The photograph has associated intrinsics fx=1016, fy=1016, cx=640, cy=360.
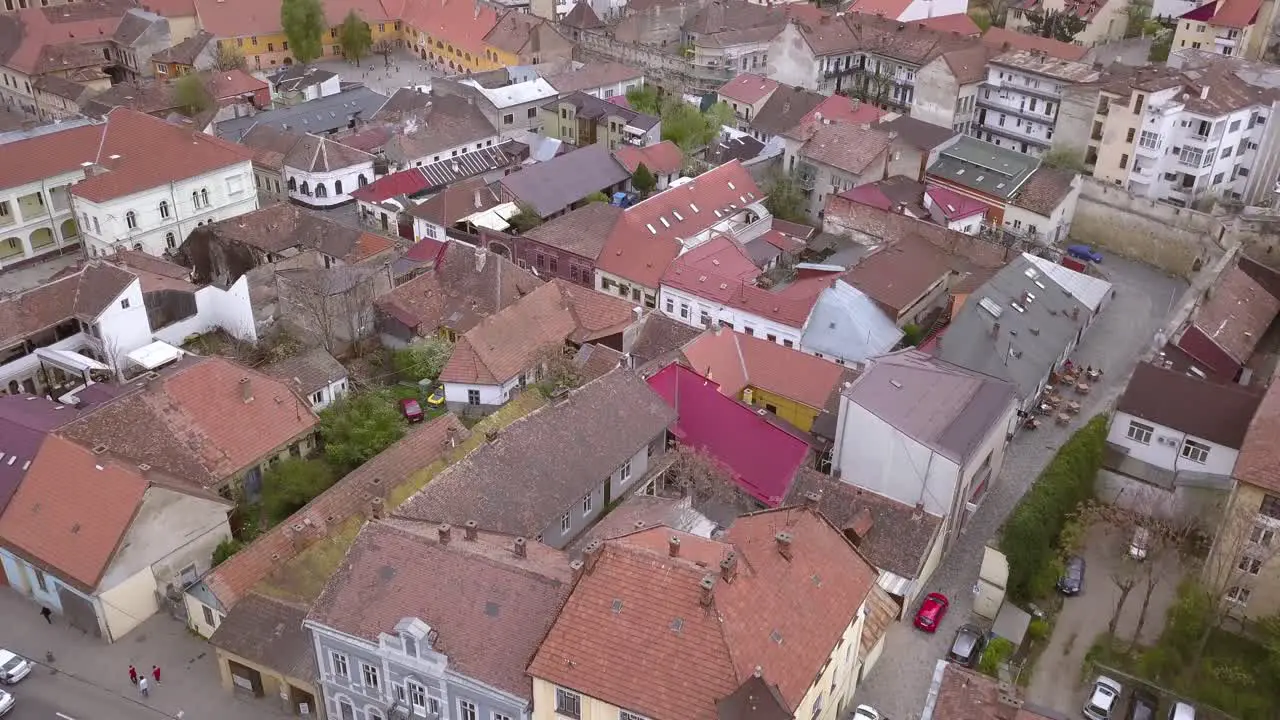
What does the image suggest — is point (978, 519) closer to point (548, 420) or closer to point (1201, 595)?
point (1201, 595)

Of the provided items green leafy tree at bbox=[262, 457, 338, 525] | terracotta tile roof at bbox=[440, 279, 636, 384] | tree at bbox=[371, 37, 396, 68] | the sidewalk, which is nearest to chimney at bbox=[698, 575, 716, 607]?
the sidewalk

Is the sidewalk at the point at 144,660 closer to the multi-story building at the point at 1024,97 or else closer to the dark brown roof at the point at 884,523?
the dark brown roof at the point at 884,523

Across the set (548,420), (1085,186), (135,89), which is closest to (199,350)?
(548,420)

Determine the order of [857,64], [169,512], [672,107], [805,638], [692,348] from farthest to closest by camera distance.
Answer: [857,64], [672,107], [692,348], [169,512], [805,638]

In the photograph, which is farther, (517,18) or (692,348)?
(517,18)

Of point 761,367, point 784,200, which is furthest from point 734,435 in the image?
point 784,200

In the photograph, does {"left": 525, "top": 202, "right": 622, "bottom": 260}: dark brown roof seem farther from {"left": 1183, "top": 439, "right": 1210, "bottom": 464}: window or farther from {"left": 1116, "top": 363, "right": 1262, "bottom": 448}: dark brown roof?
{"left": 1183, "top": 439, "right": 1210, "bottom": 464}: window

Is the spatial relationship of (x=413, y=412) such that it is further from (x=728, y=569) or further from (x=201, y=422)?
(x=728, y=569)
